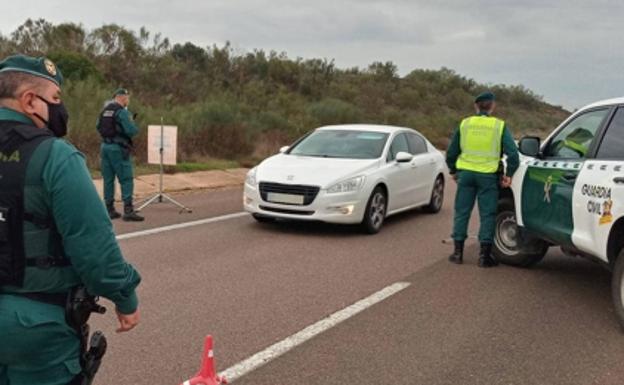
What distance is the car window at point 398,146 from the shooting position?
10.3m

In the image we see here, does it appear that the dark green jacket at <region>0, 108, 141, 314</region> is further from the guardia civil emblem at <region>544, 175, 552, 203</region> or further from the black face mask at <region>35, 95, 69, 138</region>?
the guardia civil emblem at <region>544, 175, 552, 203</region>

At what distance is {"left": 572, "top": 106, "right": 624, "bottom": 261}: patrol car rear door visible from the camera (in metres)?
5.37

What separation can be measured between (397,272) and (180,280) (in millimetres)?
2295

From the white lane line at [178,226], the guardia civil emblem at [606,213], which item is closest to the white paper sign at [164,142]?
the white lane line at [178,226]

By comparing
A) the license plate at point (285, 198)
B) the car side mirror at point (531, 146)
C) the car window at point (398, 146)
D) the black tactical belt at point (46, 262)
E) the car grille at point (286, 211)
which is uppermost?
the car side mirror at point (531, 146)

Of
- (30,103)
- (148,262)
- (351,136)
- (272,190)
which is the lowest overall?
(148,262)

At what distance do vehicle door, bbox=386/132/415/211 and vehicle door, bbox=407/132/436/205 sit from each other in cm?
18

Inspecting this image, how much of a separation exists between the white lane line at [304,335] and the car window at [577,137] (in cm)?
199

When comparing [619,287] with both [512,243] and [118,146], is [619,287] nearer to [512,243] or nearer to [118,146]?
[512,243]

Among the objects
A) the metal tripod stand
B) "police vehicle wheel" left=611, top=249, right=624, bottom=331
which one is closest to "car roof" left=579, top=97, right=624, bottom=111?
"police vehicle wheel" left=611, top=249, right=624, bottom=331

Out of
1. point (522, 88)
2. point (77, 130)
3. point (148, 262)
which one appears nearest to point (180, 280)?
point (148, 262)

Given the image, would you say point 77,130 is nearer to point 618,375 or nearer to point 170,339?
point 170,339

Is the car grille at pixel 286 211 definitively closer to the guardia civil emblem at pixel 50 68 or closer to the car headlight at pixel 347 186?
the car headlight at pixel 347 186

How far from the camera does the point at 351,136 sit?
10.6 metres
